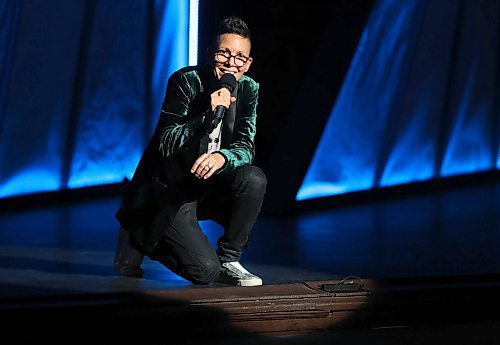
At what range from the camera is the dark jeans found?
5129mm

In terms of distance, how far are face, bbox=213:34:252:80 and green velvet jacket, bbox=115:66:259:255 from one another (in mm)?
101

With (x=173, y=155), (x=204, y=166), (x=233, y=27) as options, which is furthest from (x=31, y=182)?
(x=204, y=166)

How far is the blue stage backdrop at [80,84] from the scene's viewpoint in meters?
8.62

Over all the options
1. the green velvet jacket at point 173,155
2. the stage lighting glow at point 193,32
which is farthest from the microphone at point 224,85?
the stage lighting glow at point 193,32

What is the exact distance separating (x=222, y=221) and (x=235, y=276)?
28 centimetres

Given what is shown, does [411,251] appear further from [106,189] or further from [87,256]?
[106,189]

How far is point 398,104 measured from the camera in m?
9.64

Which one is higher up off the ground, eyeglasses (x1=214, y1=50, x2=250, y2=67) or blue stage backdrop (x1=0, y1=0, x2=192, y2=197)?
blue stage backdrop (x1=0, y1=0, x2=192, y2=197)

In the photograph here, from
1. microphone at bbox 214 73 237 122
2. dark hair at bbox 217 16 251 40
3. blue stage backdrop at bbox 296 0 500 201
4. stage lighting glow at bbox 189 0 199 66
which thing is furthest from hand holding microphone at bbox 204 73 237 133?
stage lighting glow at bbox 189 0 199 66

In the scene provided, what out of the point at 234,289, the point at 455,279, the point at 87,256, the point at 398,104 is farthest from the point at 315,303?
the point at 398,104

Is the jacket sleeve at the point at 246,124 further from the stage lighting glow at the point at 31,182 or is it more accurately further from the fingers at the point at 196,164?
the stage lighting glow at the point at 31,182

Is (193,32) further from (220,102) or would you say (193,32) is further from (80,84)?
(220,102)

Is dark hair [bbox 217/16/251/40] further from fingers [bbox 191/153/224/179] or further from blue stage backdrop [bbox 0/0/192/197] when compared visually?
blue stage backdrop [bbox 0/0/192/197]

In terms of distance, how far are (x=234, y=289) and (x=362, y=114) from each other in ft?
14.1
